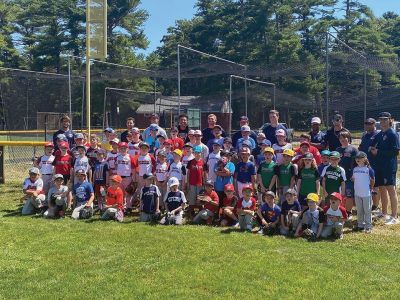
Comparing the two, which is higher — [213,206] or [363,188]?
[363,188]

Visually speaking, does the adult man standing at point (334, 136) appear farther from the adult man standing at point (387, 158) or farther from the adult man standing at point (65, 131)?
the adult man standing at point (65, 131)

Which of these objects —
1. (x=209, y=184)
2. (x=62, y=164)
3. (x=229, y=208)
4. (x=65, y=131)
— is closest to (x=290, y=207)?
(x=229, y=208)

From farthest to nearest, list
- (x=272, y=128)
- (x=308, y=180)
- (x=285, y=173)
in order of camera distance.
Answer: (x=272, y=128) → (x=285, y=173) → (x=308, y=180)

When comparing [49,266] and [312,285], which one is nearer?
[312,285]

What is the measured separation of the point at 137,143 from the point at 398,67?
12482mm

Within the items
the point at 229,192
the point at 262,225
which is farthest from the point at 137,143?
the point at 262,225

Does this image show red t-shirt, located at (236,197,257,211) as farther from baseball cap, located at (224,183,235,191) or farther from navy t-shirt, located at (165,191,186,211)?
navy t-shirt, located at (165,191,186,211)

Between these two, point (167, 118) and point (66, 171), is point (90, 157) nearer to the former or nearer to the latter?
point (66, 171)

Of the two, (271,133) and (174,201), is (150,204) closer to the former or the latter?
(174,201)

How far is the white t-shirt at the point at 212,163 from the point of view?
9.10 metres

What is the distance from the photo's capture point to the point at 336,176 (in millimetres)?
8016

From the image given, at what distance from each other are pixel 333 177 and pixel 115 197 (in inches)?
148

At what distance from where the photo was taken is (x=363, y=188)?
25.7 feet

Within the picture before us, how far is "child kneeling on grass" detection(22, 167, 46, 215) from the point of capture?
945 cm
